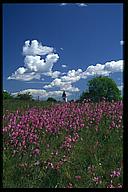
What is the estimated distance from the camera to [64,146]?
4055 millimetres

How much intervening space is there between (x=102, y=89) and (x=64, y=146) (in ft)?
1.90

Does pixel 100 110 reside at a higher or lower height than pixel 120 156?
higher

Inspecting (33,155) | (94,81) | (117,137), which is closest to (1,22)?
(94,81)

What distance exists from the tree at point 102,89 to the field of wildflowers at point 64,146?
90mm

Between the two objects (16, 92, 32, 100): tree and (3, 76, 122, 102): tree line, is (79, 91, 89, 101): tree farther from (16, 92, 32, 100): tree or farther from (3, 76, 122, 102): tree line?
(16, 92, 32, 100): tree

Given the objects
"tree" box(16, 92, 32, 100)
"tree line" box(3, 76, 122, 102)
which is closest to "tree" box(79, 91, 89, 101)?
"tree line" box(3, 76, 122, 102)

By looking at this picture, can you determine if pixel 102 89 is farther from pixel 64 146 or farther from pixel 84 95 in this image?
Result: pixel 64 146

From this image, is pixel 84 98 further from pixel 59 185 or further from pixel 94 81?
pixel 59 185

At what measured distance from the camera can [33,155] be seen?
398 centimetres

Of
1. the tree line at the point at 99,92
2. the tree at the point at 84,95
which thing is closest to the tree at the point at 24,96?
the tree line at the point at 99,92

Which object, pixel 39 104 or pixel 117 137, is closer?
pixel 117 137

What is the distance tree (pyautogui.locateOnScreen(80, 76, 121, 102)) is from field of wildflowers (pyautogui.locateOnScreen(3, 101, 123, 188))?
9cm

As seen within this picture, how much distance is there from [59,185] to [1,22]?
130 cm

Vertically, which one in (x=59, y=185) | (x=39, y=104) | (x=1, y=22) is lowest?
(x=59, y=185)
